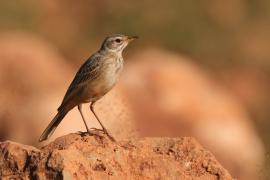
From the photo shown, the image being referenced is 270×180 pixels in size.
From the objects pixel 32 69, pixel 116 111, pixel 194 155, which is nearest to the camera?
pixel 194 155

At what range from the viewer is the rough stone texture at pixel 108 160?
8.23 metres

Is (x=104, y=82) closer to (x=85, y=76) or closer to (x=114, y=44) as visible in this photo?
(x=85, y=76)

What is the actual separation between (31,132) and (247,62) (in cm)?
1537

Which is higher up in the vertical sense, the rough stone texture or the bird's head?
the bird's head

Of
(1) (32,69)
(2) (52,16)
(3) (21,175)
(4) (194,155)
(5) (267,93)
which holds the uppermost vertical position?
(2) (52,16)

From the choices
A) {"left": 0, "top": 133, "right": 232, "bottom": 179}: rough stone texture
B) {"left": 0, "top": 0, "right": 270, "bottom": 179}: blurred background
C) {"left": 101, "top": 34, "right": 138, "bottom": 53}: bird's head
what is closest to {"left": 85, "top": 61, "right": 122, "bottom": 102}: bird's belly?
{"left": 101, "top": 34, "right": 138, "bottom": 53}: bird's head

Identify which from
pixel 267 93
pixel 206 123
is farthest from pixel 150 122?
pixel 267 93

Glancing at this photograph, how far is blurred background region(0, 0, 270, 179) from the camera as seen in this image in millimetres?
15672

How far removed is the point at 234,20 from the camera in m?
31.9

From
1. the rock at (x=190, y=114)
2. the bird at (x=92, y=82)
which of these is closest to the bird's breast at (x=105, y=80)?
the bird at (x=92, y=82)

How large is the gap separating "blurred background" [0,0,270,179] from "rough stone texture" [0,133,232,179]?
158 centimetres

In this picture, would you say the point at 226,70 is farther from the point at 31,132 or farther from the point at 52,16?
the point at 31,132

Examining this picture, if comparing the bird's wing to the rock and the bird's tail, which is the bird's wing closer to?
the bird's tail

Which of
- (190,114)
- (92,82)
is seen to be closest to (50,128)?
(92,82)
